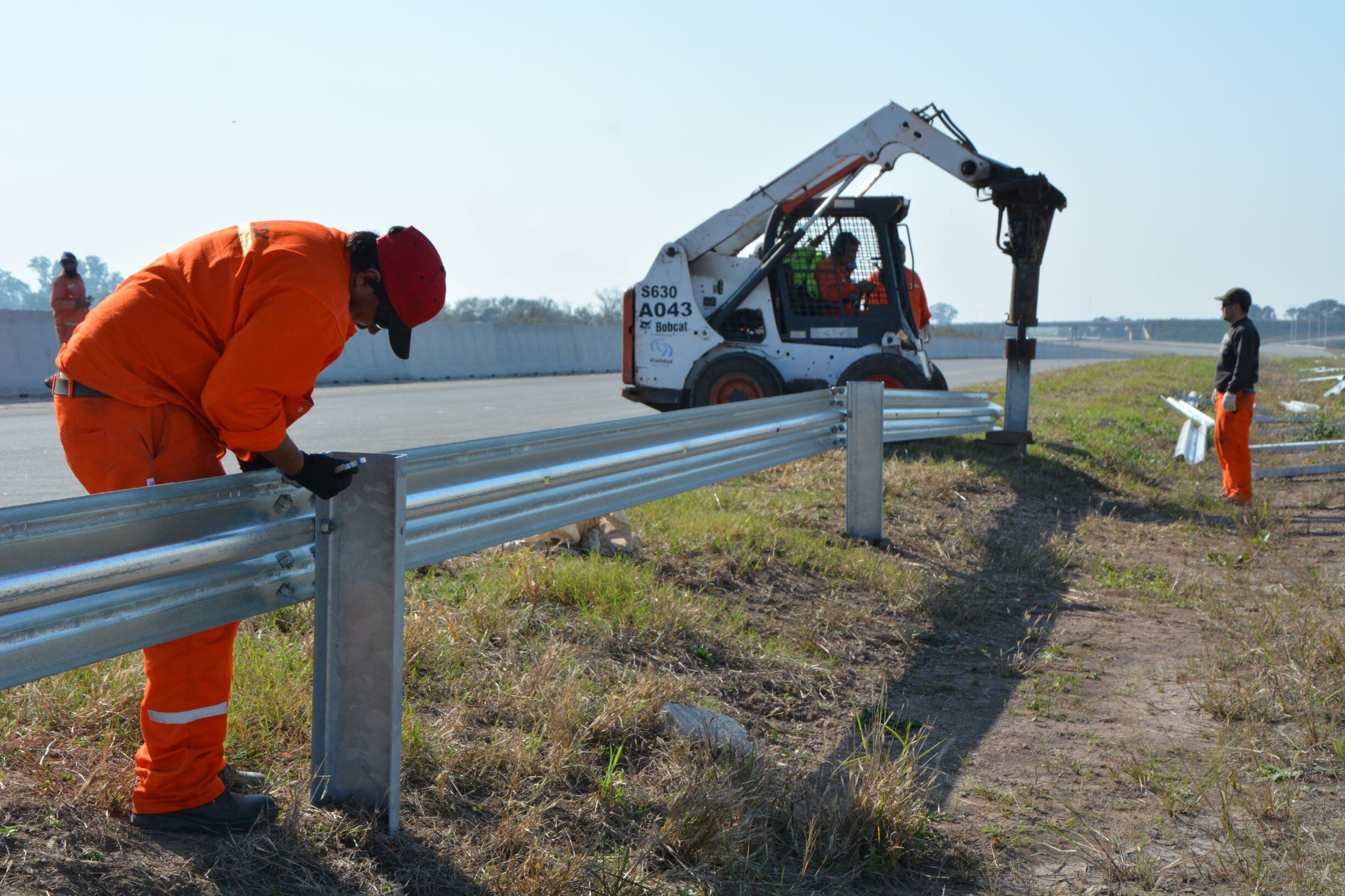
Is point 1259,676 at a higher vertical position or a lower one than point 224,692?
lower

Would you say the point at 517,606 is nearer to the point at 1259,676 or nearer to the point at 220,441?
the point at 220,441

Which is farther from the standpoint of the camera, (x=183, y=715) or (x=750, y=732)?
(x=750, y=732)

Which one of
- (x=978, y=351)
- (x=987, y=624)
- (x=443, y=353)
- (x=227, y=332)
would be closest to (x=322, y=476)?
(x=227, y=332)

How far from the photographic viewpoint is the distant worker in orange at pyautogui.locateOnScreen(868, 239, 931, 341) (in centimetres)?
1166

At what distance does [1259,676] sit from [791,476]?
4.43m

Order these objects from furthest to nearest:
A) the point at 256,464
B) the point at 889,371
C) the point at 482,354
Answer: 1. the point at 482,354
2. the point at 889,371
3. the point at 256,464

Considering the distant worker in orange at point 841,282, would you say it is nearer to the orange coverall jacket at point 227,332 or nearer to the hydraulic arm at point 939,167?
the hydraulic arm at point 939,167

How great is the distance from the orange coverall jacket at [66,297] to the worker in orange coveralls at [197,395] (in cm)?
1230

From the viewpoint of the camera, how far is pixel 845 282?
11812 mm

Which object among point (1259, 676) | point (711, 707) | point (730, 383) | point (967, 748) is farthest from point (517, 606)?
point (730, 383)

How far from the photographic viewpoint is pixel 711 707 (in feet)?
13.9

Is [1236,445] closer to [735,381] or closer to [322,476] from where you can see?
[735,381]

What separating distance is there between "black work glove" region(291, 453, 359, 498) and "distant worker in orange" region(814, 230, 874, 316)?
935cm

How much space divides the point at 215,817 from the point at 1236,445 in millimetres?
9412
